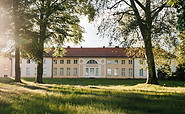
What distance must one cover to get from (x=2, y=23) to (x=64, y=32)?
732 cm

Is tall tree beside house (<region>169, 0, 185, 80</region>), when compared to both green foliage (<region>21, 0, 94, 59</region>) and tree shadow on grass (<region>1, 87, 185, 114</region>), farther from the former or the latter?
green foliage (<region>21, 0, 94, 59</region>)

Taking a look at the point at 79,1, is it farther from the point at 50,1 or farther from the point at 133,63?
the point at 133,63

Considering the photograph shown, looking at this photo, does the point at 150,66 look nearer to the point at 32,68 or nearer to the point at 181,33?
the point at 181,33

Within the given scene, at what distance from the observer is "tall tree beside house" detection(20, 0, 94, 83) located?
15.8 meters

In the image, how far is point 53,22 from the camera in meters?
19.1

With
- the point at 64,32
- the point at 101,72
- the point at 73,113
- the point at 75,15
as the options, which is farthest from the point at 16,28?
the point at 101,72

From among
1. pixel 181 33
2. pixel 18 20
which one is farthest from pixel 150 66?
pixel 18 20

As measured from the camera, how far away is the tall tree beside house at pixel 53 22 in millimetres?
15844

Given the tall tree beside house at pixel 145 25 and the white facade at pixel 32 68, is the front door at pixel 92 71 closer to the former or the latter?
the white facade at pixel 32 68

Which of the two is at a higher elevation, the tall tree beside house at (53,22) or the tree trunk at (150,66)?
the tall tree beside house at (53,22)

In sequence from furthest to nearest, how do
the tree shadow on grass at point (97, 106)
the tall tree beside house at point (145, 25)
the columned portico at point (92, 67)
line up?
the columned portico at point (92, 67), the tall tree beside house at point (145, 25), the tree shadow on grass at point (97, 106)

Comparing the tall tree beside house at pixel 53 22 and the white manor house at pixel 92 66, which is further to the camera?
the white manor house at pixel 92 66

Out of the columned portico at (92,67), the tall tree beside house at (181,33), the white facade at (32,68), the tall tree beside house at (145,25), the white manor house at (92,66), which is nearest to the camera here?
the tall tree beside house at (181,33)

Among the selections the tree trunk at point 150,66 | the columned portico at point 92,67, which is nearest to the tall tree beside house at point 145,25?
the tree trunk at point 150,66
